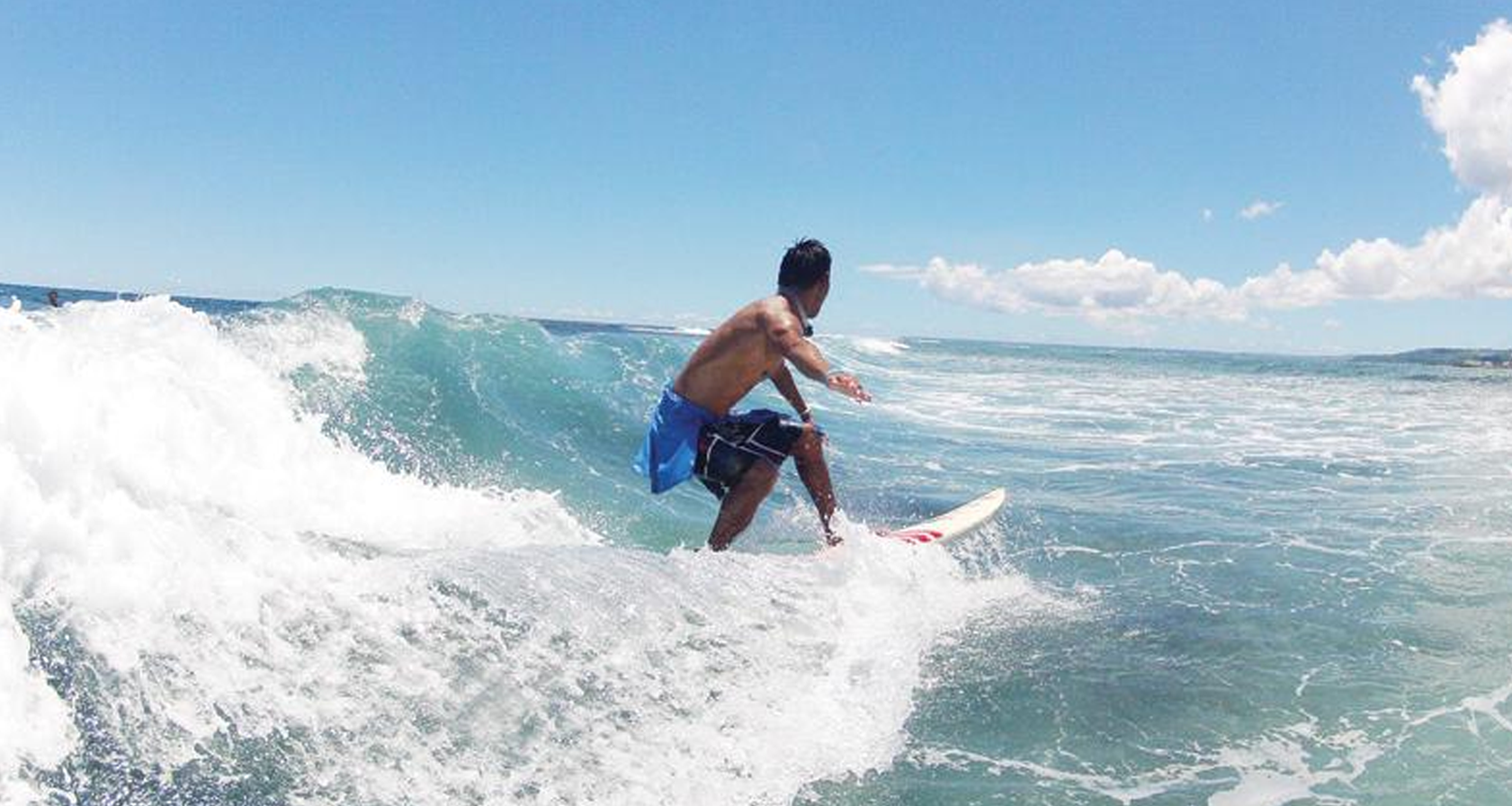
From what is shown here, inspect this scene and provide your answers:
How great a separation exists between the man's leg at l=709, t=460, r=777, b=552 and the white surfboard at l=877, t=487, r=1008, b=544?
1120 mm

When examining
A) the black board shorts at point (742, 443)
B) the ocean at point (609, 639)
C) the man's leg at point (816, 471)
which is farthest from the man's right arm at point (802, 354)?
the ocean at point (609, 639)

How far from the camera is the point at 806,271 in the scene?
5.32 m

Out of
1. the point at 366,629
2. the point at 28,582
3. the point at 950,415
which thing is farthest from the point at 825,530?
the point at 950,415

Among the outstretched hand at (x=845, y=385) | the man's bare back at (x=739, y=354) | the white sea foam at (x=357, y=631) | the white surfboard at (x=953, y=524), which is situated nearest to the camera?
the white sea foam at (x=357, y=631)

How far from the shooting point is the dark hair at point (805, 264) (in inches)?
209

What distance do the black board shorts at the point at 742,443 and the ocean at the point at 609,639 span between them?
1.57 feet

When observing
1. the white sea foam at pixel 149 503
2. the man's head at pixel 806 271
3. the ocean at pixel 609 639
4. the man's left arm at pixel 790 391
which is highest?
the man's head at pixel 806 271

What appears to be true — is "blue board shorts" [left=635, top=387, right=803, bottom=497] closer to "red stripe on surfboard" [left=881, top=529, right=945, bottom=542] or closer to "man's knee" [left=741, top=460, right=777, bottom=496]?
"man's knee" [left=741, top=460, right=777, bottom=496]

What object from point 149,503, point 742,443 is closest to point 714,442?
point 742,443

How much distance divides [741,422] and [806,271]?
0.83 meters

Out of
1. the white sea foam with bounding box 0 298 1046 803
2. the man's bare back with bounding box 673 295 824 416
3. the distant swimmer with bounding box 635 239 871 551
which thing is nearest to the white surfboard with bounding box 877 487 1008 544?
the distant swimmer with bounding box 635 239 871 551

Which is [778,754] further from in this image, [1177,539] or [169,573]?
[1177,539]

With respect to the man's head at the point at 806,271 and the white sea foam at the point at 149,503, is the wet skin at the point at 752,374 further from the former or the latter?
the white sea foam at the point at 149,503

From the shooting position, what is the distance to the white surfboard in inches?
258
